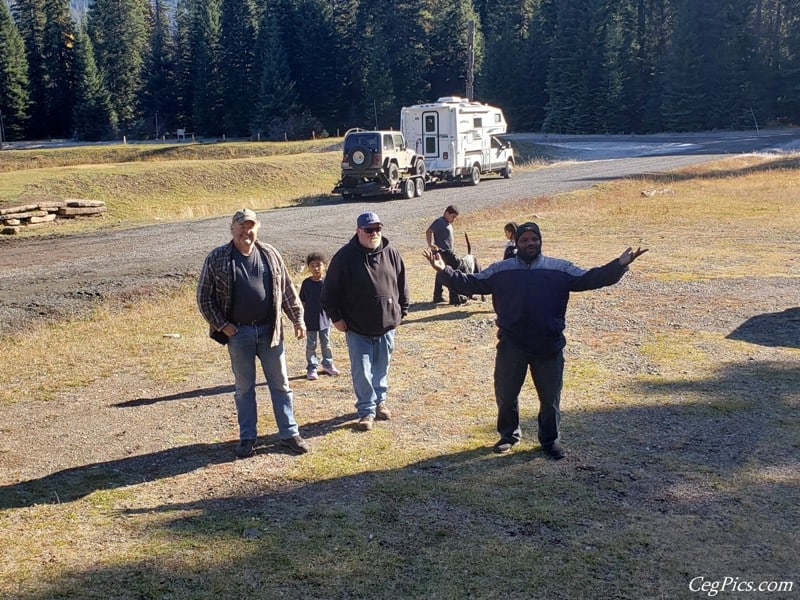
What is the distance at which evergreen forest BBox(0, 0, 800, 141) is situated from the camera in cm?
7025

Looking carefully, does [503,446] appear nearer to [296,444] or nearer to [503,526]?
[503,526]

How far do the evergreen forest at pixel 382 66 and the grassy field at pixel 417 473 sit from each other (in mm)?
62709

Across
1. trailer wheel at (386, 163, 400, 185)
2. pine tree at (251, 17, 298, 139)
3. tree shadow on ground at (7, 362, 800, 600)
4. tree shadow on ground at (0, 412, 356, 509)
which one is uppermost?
pine tree at (251, 17, 298, 139)

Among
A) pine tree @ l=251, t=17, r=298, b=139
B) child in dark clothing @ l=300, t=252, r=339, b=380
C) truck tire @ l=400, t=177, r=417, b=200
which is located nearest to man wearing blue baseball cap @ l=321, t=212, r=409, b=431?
child in dark clothing @ l=300, t=252, r=339, b=380

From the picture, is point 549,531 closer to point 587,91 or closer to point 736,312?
point 736,312

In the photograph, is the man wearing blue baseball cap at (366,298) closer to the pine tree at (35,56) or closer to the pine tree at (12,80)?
the pine tree at (12,80)

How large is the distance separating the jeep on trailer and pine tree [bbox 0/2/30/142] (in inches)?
2259

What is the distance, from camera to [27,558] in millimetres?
4891

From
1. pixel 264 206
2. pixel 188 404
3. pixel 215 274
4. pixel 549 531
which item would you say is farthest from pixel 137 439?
pixel 264 206

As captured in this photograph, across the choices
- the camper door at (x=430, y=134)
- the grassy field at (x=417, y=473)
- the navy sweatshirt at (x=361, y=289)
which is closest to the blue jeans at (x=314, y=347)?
the grassy field at (x=417, y=473)

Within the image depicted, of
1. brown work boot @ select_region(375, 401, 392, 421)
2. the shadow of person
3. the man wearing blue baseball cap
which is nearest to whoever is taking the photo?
the man wearing blue baseball cap

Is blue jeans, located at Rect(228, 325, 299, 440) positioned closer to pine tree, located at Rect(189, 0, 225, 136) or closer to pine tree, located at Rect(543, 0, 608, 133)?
pine tree, located at Rect(543, 0, 608, 133)

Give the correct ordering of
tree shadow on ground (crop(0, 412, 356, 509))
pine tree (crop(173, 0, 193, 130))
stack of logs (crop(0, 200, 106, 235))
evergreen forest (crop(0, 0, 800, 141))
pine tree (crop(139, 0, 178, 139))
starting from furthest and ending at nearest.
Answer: pine tree (crop(173, 0, 193, 130)), pine tree (crop(139, 0, 178, 139)), evergreen forest (crop(0, 0, 800, 141)), stack of logs (crop(0, 200, 106, 235)), tree shadow on ground (crop(0, 412, 356, 509))

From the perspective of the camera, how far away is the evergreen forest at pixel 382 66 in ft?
230
